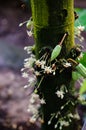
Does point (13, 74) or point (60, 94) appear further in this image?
point (13, 74)

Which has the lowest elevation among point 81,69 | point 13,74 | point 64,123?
point 13,74

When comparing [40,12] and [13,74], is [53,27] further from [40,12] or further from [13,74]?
[13,74]

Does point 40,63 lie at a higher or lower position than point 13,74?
higher

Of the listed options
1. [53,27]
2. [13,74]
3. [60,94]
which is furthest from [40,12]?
[13,74]

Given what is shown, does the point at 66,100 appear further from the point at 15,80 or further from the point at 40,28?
the point at 15,80

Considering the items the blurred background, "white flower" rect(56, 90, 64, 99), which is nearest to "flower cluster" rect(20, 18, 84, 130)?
"white flower" rect(56, 90, 64, 99)

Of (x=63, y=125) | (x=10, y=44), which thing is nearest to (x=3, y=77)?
(x=10, y=44)

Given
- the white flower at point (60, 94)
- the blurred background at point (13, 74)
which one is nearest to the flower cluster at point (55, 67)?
the white flower at point (60, 94)
